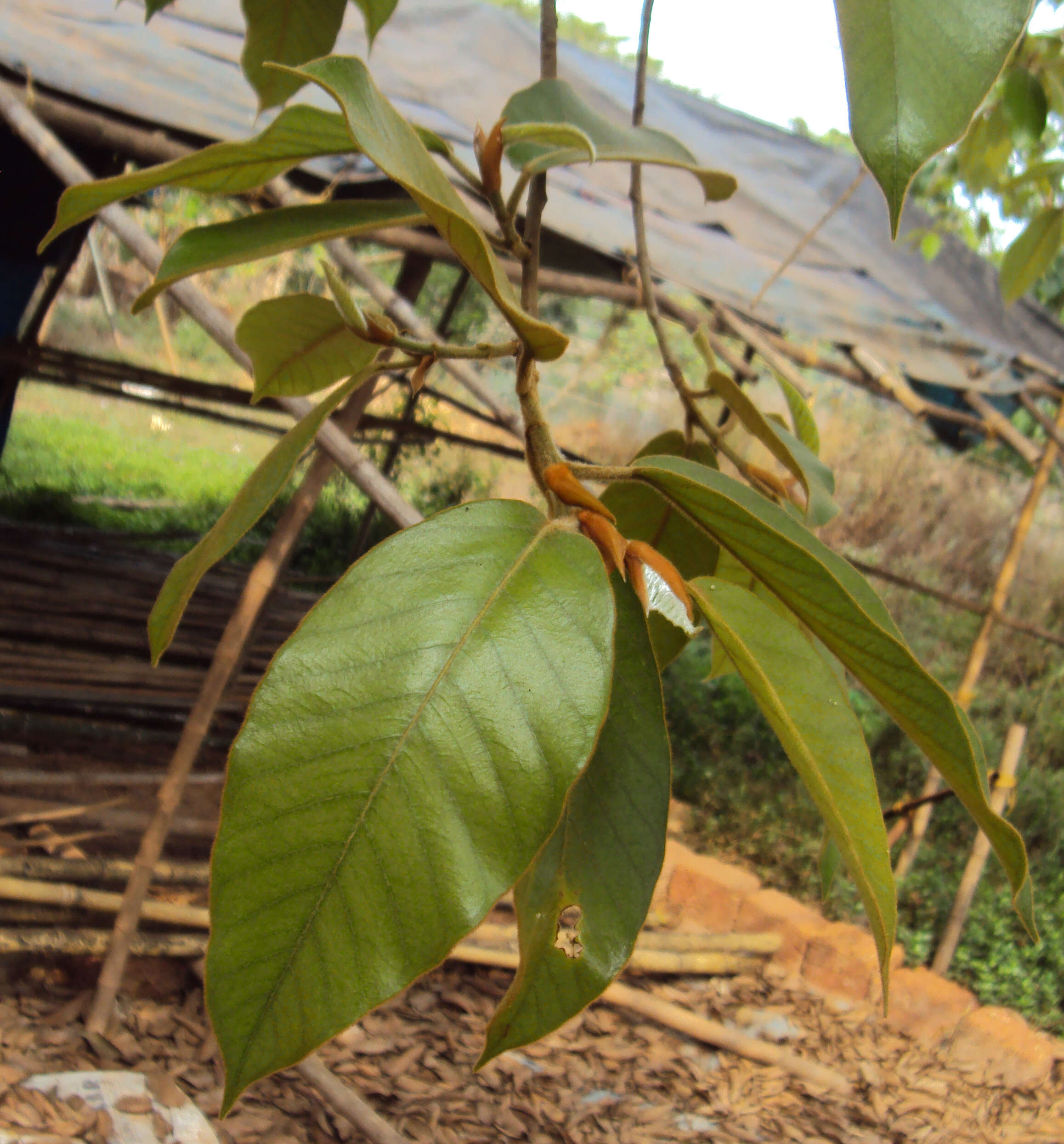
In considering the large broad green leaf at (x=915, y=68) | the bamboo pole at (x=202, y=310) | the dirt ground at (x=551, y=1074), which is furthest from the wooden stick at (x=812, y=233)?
the dirt ground at (x=551, y=1074)

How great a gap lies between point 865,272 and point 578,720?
9.49ft

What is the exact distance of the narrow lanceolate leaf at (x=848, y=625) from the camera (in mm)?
304

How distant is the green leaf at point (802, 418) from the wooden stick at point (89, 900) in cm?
131

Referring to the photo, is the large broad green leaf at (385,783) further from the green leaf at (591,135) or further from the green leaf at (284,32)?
the green leaf at (284,32)

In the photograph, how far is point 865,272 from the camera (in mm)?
2891

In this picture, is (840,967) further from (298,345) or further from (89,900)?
(298,345)

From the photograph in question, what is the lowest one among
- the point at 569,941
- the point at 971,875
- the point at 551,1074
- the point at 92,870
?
the point at 551,1074

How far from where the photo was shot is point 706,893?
280 centimetres

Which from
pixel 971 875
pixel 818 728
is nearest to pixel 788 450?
pixel 818 728

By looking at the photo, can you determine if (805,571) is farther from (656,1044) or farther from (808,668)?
(656,1044)

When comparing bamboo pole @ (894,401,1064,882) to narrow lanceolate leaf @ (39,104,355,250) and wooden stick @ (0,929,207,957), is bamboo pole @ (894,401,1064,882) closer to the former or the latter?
wooden stick @ (0,929,207,957)

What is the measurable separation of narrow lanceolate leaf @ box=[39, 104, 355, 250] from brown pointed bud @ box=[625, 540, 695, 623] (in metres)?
0.18

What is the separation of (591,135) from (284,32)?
0.20 metres

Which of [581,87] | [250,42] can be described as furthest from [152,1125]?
[581,87]
